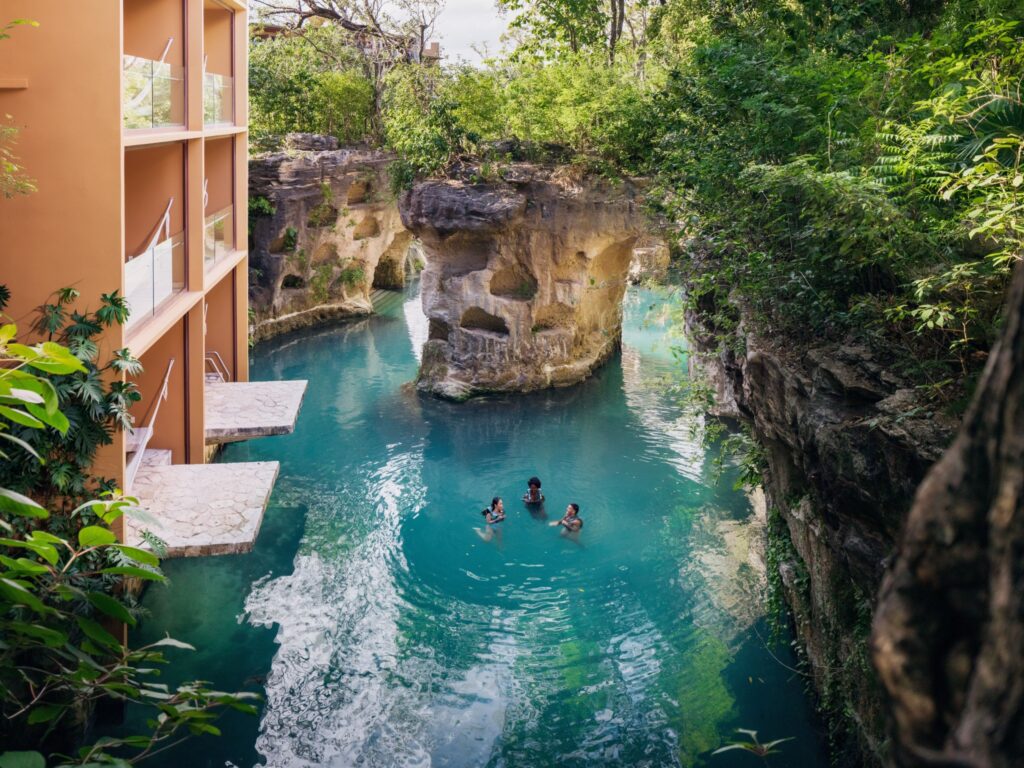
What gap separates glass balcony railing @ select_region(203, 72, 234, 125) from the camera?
15.9m

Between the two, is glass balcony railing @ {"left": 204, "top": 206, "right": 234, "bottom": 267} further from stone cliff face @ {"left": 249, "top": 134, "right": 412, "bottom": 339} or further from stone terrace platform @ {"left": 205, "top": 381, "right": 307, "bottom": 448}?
stone cliff face @ {"left": 249, "top": 134, "right": 412, "bottom": 339}

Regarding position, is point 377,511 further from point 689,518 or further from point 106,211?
point 106,211

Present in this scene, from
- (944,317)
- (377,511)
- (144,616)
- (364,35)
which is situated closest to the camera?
(944,317)

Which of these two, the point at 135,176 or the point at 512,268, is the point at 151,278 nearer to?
the point at 135,176

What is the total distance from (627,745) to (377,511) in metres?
7.32

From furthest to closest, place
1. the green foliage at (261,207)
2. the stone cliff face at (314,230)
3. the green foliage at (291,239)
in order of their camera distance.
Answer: the green foliage at (291,239), the stone cliff face at (314,230), the green foliage at (261,207)

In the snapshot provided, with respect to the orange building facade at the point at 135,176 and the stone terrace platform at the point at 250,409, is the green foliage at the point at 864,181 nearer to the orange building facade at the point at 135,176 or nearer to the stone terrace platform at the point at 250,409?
the stone terrace platform at the point at 250,409

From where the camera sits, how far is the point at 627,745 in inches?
406

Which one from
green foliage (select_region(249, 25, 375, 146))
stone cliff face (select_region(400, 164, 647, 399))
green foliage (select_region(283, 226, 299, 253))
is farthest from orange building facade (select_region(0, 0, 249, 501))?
green foliage (select_region(249, 25, 375, 146))

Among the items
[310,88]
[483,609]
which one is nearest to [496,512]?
[483,609]

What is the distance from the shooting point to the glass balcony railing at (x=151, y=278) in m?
11.5

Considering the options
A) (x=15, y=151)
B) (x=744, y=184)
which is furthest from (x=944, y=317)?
(x=15, y=151)

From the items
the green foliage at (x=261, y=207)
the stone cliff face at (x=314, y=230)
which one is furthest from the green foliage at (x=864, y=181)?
the stone cliff face at (x=314, y=230)

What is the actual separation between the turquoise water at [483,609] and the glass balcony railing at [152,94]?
249 inches
